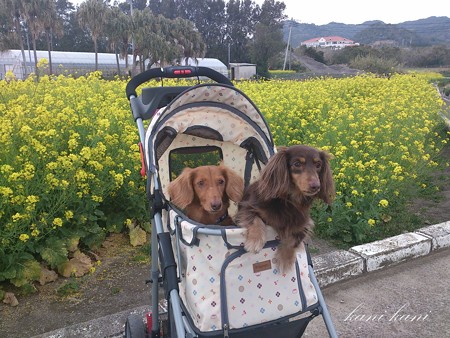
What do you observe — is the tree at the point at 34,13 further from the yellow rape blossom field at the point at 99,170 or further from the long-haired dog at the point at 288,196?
the long-haired dog at the point at 288,196

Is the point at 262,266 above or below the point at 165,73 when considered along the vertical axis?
below

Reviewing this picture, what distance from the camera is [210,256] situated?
6.32 feet

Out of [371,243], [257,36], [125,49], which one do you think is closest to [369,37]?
[257,36]

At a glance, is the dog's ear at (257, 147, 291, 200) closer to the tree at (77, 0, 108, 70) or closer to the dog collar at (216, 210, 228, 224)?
the dog collar at (216, 210, 228, 224)

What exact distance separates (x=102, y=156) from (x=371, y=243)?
2624mm

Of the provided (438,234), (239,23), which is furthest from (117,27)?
(239,23)

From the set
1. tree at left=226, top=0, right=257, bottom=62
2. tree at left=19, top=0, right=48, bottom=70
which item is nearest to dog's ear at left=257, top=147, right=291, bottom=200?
tree at left=19, top=0, right=48, bottom=70

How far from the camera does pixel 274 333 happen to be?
1997 millimetres

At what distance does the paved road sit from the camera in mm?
3139

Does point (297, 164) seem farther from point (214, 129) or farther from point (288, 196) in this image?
point (214, 129)

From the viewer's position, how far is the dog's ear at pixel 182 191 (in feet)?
7.93

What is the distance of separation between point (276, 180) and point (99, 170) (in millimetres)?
2068

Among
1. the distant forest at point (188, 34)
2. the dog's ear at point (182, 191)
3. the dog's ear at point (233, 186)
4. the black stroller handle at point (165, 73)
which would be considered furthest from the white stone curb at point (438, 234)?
the distant forest at point (188, 34)

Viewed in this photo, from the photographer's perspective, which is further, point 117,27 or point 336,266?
point 117,27
